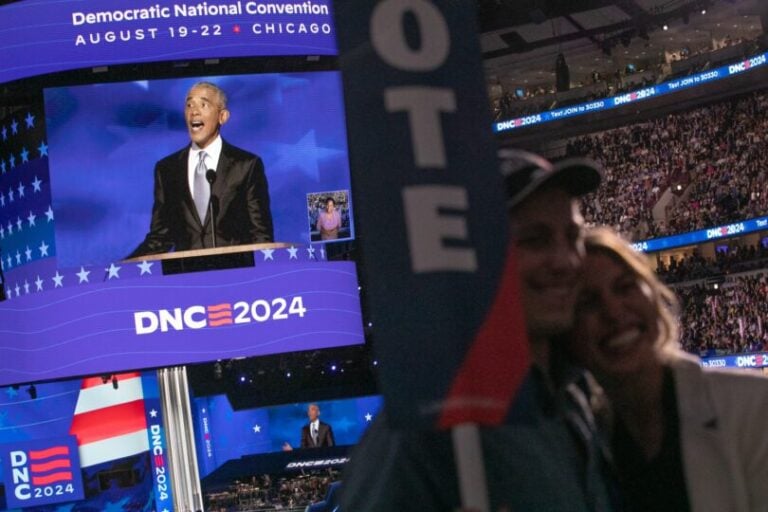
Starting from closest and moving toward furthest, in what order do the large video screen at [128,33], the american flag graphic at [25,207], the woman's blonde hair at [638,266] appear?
the woman's blonde hair at [638,266] → the large video screen at [128,33] → the american flag graphic at [25,207]

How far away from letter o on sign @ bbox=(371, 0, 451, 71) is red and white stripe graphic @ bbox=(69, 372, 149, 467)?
16854 millimetres

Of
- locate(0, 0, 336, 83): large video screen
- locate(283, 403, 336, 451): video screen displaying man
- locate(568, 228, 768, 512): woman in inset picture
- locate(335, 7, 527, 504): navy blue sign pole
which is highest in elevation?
locate(0, 0, 336, 83): large video screen

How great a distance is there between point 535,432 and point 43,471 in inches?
678

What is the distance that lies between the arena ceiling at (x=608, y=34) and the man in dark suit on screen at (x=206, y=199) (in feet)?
37.1

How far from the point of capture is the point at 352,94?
4.43 feet

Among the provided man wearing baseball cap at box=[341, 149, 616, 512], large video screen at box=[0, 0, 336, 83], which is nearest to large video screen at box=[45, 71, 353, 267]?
large video screen at box=[0, 0, 336, 83]

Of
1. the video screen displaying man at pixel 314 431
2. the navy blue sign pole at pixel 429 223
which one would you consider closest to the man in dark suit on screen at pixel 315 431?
the video screen displaying man at pixel 314 431

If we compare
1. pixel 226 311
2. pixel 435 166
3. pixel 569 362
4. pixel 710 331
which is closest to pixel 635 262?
pixel 569 362

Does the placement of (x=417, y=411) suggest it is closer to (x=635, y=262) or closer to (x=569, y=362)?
(x=569, y=362)

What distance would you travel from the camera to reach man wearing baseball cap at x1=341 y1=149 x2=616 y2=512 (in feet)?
4.35

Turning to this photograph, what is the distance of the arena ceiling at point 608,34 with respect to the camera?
2795 centimetres

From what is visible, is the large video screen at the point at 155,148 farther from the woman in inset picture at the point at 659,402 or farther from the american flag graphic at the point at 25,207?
the woman in inset picture at the point at 659,402

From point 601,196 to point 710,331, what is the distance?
7.31 meters

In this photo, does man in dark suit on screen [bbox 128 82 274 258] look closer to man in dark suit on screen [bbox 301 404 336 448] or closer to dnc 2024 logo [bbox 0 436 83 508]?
dnc 2024 logo [bbox 0 436 83 508]
